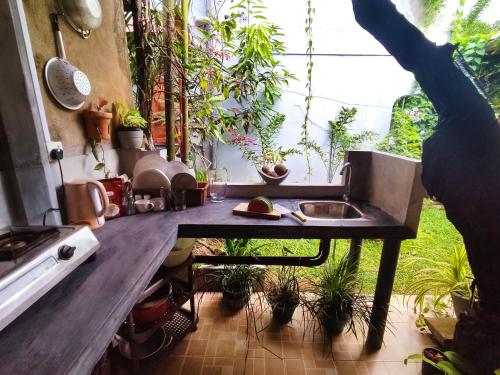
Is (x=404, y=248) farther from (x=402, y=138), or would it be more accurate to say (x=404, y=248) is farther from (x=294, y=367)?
(x=294, y=367)

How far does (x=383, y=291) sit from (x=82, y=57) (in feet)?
7.29

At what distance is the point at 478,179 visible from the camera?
0.90 metres

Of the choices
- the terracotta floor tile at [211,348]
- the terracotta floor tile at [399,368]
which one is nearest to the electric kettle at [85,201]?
the terracotta floor tile at [211,348]

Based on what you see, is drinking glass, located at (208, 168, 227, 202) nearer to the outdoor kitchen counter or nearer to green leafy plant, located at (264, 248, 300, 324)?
the outdoor kitchen counter

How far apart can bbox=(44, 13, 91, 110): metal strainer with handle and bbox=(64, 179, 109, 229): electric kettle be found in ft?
1.36

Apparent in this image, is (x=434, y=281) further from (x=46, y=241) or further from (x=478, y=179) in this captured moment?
(x=46, y=241)

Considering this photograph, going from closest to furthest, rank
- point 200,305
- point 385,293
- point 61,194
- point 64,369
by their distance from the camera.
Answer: point 64,369 → point 61,194 → point 385,293 → point 200,305

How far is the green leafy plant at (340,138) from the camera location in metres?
3.16

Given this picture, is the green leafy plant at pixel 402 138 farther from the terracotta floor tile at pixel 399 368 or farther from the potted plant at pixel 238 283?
the potted plant at pixel 238 283

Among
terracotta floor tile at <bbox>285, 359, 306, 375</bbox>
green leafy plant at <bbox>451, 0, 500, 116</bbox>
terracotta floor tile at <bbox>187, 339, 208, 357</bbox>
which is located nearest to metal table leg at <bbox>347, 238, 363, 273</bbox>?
terracotta floor tile at <bbox>285, 359, 306, 375</bbox>

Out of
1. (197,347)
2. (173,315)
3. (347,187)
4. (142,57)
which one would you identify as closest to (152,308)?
(173,315)

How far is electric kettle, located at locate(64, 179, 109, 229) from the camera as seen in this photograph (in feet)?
3.71

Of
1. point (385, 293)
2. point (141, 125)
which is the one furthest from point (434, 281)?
point (141, 125)

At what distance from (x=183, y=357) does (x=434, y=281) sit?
69.5 inches
